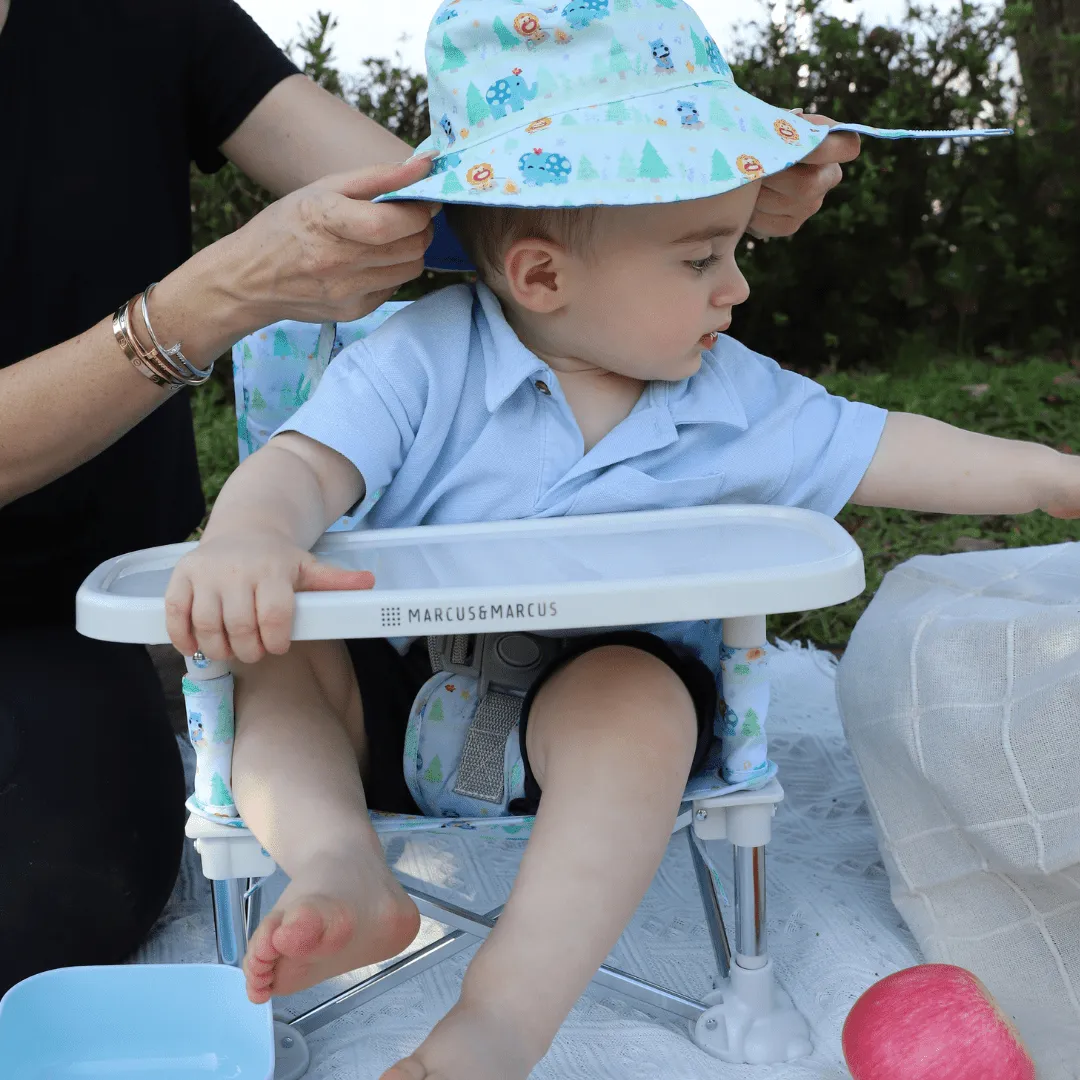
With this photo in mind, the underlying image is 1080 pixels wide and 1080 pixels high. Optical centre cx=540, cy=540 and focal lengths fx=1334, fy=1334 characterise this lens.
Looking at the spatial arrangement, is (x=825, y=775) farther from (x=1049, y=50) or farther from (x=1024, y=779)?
(x=1049, y=50)

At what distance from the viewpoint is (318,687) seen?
1537 millimetres

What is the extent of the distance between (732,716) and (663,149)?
607 mm

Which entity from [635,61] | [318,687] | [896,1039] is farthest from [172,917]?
[635,61]

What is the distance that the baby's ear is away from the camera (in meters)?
1.50

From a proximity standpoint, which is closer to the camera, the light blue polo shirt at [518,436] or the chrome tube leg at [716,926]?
the light blue polo shirt at [518,436]

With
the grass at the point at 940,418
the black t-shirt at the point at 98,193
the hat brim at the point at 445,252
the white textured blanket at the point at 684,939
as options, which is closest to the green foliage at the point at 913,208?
the grass at the point at 940,418

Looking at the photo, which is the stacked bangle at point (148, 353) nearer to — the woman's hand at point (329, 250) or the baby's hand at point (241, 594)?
the woman's hand at point (329, 250)

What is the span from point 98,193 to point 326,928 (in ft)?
3.90

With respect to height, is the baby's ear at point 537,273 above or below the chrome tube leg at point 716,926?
above

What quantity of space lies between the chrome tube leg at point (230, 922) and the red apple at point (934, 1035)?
0.68m

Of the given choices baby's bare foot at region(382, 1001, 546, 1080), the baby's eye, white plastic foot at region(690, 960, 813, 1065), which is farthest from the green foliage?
baby's bare foot at region(382, 1001, 546, 1080)

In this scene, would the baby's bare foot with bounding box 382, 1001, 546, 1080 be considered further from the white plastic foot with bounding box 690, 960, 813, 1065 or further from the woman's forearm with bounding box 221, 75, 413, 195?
the woman's forearm with bounding box 221, 75, 413, 195

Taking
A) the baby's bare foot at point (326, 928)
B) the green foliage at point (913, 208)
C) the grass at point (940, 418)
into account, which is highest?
the baby's bare foot at point (326, 928)

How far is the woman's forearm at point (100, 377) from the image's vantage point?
1579mm
